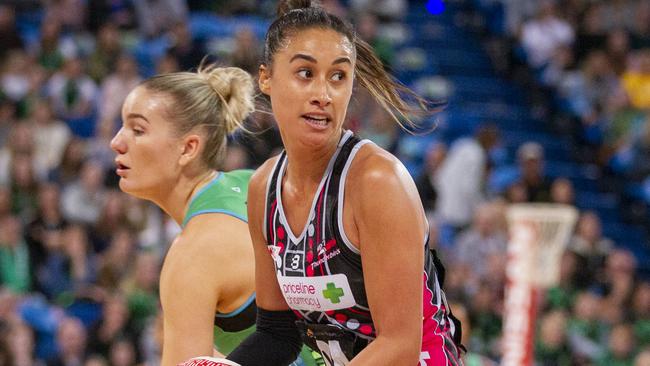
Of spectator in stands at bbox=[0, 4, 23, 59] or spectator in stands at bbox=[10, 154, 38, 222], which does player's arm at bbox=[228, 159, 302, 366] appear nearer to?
spectator in stands at bbox=[10, 154, 38, 222]

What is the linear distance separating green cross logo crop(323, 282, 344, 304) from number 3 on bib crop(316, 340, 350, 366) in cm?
16

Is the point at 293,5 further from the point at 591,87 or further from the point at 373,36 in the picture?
the point at 591,87

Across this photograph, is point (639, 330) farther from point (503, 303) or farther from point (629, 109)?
point (629, 109)

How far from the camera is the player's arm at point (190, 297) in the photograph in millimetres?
3293

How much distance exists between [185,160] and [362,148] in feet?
3.37

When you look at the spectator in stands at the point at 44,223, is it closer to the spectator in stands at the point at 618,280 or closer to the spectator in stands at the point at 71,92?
the spectator in stands at the point at 71,92

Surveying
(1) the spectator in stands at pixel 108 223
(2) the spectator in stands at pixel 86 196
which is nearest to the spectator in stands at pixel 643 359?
(1) the spectator in stands at pixel 108 223

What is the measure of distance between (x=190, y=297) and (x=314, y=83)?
3.06ft

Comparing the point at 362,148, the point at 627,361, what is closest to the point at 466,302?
the point at 627,361

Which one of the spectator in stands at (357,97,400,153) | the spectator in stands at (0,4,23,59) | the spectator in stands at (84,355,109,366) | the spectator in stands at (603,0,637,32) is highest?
the spectator in stands at (603,0,637,32)

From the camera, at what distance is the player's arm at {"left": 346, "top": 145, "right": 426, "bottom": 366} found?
8.54 ft

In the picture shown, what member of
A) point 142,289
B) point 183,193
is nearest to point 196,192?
point 183,193

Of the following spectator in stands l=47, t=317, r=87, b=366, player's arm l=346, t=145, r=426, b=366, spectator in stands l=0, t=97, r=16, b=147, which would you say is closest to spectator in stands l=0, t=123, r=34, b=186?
spectator in stands l=0, t=97, r=16, b=147

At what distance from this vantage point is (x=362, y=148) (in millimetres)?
2826
